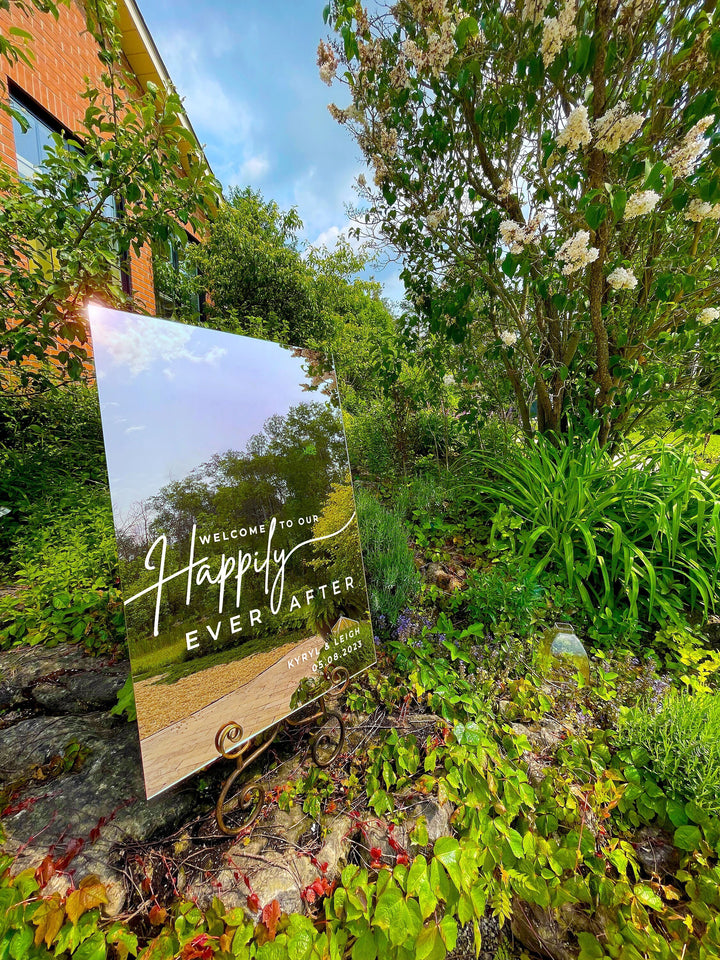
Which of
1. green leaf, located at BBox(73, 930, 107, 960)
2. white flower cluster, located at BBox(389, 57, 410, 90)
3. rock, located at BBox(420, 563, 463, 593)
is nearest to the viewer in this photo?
green leaf, located at BBox(73, 930, 107, 960)

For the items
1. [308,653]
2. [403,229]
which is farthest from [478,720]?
[403,229]

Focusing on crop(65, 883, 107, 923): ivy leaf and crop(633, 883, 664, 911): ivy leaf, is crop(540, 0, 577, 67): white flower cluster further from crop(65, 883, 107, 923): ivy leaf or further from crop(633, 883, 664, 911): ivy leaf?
crop(65, 883, 107, 923): ivy leaf

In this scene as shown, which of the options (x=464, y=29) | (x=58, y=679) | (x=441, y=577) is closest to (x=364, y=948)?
(x=441, y=577)

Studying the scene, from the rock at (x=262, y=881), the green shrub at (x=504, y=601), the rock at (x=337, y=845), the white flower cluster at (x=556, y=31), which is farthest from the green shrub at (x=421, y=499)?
the white flower cluster at (x=556, y=31)

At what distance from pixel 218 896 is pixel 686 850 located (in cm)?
139

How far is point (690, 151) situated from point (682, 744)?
2.39 metres

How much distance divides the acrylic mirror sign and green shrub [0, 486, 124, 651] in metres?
1.26

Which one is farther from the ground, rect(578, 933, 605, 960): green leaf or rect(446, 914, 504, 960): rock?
rect(578, 933, 605, 960): green leaf

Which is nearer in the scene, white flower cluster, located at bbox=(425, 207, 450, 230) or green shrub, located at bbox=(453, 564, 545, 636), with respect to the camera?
green shrub, located at bbox=(453, 564, 545, 636)

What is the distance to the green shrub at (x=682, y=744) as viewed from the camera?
1.18 metres

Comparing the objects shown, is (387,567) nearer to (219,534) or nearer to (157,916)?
(219,534)

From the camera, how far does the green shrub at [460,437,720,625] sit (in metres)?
1.95

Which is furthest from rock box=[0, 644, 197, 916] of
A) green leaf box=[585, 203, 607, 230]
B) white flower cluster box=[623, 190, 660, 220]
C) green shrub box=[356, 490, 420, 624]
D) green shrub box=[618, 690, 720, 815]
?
white flower cluster box=[623, 190, 660, 220]

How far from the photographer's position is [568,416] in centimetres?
277
